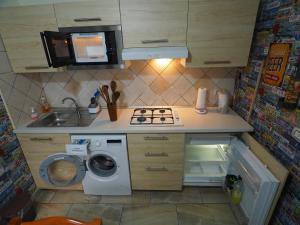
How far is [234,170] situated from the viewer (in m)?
1.63

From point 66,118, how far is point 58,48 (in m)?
0.94

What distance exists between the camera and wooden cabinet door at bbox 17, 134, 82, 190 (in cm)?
160

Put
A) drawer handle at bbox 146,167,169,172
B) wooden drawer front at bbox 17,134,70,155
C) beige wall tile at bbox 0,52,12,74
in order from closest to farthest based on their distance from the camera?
beige wall tile at bbox 0,52,12,74
wooden drawer front at bbox 17,134,70,155
drawer handle at bbox 146,167,169,172

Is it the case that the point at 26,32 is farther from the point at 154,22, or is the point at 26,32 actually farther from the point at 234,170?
the point at 234,170

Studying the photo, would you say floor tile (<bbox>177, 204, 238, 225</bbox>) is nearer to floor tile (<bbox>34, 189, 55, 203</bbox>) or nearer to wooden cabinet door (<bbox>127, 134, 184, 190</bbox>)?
wooden cabinet door (<bbox>127, 134, 184, 190</bbox>)

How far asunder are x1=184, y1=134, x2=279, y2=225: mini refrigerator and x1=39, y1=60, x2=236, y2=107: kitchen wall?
56 centimetres

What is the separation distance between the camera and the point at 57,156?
1.64m

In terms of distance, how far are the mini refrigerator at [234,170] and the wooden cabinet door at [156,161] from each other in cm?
14

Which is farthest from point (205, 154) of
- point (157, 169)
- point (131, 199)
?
point (131, 199)

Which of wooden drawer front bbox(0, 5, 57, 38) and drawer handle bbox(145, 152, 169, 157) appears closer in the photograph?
wooden drawer front bbox(0, 5, 57, 38)

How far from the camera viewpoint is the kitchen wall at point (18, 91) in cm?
151

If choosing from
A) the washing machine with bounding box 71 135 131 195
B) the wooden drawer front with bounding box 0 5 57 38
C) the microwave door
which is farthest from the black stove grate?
the wooden drawer front with bounding box 0 5 57 38

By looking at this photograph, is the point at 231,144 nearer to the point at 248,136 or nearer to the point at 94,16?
the point at 248,136

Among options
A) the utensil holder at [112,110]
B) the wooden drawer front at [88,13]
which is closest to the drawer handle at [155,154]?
the utensil holder at [112,110]
